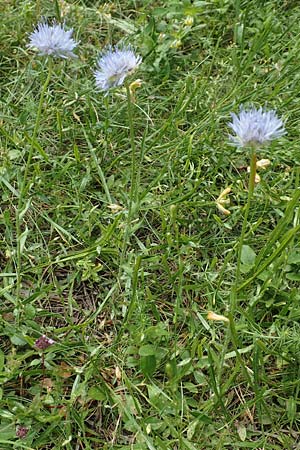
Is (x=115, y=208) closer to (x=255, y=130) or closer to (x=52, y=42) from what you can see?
(x=52, y=42)

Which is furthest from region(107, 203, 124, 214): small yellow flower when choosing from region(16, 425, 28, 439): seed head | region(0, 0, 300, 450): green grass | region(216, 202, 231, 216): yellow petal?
region(16, 425, 28, 439): seed head

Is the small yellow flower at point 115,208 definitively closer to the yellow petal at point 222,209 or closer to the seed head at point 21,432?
the yellow petal at point 222,209

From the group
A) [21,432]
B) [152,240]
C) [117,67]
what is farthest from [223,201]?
[21,432]

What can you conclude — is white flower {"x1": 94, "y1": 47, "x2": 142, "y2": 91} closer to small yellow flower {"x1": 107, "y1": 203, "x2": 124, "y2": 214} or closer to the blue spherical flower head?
the blue spherical flower head

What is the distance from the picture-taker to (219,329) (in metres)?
1.44

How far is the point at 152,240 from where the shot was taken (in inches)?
62.9

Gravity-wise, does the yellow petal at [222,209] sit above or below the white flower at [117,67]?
below

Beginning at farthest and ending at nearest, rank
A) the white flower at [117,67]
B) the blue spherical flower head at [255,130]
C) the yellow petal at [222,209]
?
the yellow petal at [222,209] < the white flower at [117,67] < the blue spherical flower head at [255,130]

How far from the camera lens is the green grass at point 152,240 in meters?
1.33

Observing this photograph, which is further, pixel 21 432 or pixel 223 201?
pixel 223 201

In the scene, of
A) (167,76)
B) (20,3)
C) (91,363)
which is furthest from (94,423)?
(20,3)

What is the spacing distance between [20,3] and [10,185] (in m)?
0.73

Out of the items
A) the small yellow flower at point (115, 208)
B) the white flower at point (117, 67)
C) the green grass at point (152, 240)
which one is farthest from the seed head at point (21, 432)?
the white flower at point (117, 67)

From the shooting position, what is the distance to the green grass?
4.36 feet
